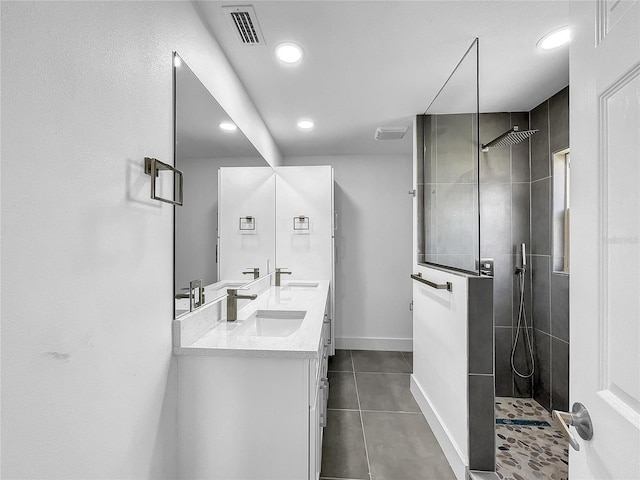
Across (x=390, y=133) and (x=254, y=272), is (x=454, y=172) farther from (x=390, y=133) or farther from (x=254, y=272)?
(x=254, y=272)

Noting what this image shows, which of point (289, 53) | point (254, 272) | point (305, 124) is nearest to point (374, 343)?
point (254, 272)

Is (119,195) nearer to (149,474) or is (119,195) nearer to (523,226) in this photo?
(149,474)

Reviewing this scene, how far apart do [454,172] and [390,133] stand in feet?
3.74

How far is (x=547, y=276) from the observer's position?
7.70 ft

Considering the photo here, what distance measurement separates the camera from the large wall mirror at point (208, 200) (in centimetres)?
132

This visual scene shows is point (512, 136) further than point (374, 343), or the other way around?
point (374, 343)

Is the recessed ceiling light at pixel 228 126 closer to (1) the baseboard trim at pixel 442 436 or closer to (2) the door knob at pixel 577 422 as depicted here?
(2) the door knob at pixel 577 422

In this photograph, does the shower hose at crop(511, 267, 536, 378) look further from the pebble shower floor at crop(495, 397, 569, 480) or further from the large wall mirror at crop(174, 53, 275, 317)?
the large wall mirror at crop(174, 53, 275, 317)

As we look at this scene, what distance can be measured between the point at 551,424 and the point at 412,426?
1.00 m

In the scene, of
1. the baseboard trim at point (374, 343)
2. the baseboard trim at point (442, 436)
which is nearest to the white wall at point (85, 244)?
the baseboard trim at point (442, 436)

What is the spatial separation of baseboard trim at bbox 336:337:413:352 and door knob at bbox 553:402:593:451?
10.6ft

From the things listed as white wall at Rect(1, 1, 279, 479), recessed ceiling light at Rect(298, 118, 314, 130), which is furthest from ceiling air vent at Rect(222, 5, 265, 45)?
recessed ceiling light at Rect(298, 118, 314, 130)

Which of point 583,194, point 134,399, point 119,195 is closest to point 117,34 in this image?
point 119,195

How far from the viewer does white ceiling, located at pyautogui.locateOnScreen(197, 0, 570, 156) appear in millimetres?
1404
